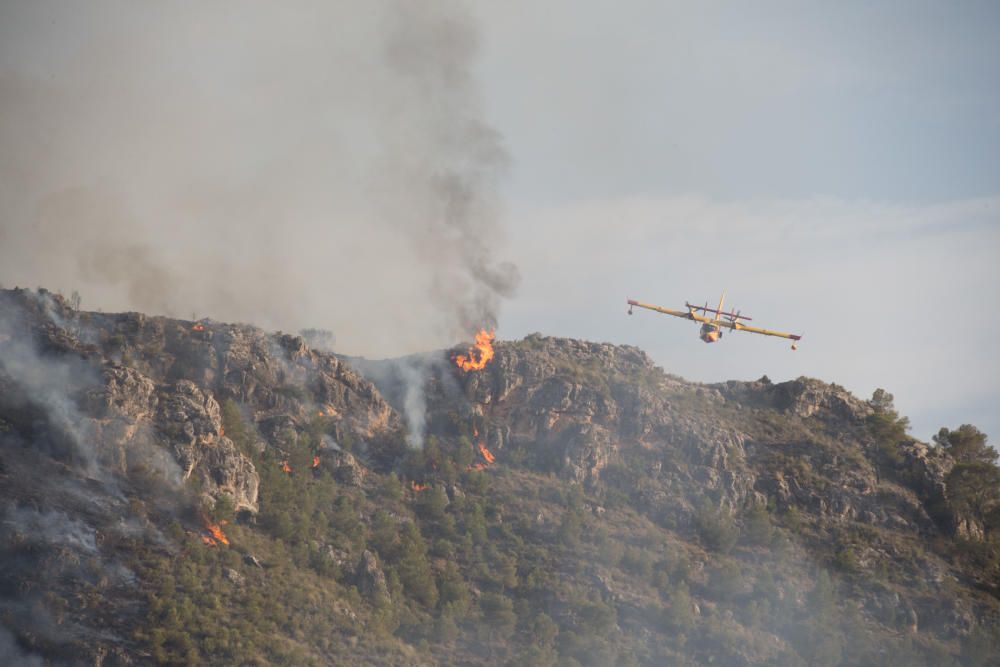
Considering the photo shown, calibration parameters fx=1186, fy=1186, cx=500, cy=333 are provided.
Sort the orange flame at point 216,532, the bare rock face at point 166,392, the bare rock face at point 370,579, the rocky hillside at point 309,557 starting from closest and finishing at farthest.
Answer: the rocky hillside at point 309,557 < the orange flame at point 216,532 < the bare rock face at point 166,392 < the bare rock face at point 370,579

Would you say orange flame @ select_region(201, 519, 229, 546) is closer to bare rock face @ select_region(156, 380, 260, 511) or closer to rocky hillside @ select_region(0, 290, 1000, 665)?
rocky hillside @ select_region(0, 290, 1000, 665)

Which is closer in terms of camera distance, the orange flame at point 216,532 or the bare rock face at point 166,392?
the orange flame at point 216,532

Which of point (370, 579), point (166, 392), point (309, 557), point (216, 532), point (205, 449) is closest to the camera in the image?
point (216, 532)

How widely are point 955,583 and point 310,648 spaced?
109703mm

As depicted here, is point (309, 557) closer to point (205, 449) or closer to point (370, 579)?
point (370, 579)

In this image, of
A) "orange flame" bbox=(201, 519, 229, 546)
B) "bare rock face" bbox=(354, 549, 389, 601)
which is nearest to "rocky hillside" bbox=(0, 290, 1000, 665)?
"bare rock face" bbox=(354, 549, 389, 601)

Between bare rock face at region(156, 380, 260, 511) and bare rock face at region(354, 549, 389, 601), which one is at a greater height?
bare rock face at region(156, 380, 260, 511)

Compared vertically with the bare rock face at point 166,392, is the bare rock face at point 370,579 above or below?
below

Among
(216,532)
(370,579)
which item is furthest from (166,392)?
(370,579)

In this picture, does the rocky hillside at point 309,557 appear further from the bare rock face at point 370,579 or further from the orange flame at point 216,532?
the orange flame at point 216,532

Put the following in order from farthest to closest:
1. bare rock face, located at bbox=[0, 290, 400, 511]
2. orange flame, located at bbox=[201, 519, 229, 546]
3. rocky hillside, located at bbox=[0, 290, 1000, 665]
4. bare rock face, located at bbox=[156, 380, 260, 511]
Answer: bare rock face, located at bbox=[156, 380, 260, 511] < bare rock face, located at bbox=[0, 290, 400, 511] < orange flame, located at bbox=[201, 519, 229, 546] < rocky hillside, located at bbox=[0, 290, 1000, 665]

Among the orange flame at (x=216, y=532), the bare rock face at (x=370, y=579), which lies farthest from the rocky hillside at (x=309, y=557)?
the orange flame at (x=216, y=532)

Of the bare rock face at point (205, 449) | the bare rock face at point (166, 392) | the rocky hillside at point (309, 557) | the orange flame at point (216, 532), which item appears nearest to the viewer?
the rocky hillside at point (309, 557)

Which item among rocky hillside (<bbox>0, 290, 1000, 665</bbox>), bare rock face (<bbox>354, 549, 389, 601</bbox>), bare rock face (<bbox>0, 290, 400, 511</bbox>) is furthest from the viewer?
bare rock face (<bbox>354, 549, 389, 601</bbox>)
